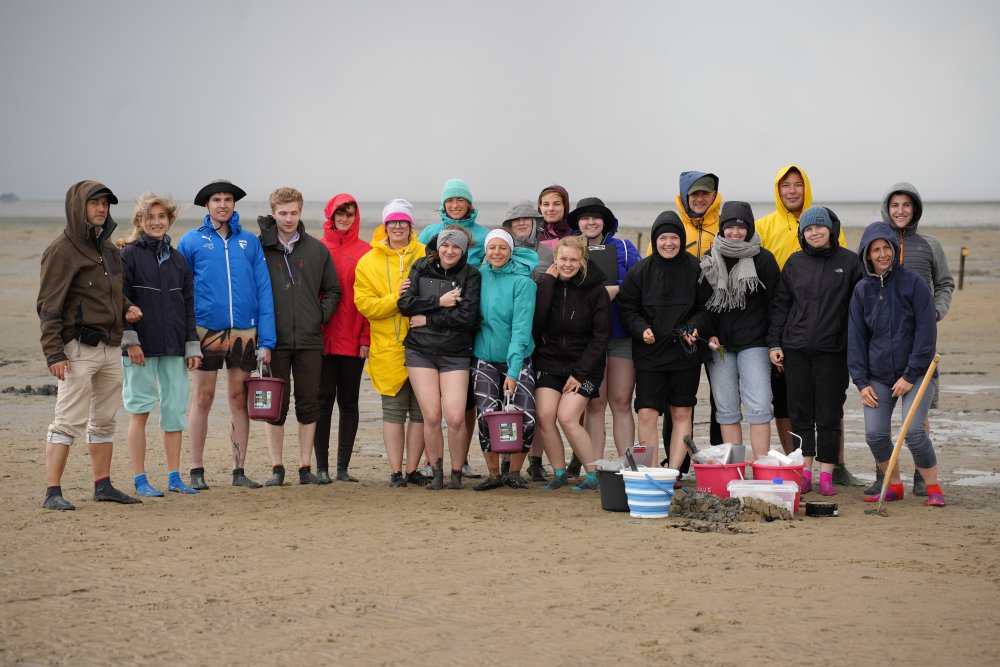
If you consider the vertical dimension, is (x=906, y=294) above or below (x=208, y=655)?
above

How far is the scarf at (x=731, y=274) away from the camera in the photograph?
8258 mm

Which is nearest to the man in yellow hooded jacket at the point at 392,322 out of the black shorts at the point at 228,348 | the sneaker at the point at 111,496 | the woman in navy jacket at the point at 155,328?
the black shorts at the point at 228,348

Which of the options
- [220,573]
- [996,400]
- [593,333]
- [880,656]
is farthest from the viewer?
[996,400]

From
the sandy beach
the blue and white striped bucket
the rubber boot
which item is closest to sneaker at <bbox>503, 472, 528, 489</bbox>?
the sandy beach

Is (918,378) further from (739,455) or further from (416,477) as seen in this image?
(416,477)

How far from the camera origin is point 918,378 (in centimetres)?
789

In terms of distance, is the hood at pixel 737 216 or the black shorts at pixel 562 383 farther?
the black shorts at pixel 562 383

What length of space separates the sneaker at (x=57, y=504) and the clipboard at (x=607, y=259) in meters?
4.12

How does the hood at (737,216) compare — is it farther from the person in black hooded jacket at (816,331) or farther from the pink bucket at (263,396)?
the pink bucket at (263,396)

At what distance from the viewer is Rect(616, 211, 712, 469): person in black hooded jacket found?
8359 millimetres

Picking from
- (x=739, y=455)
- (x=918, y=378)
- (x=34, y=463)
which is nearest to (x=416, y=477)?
(x=739, y=455)

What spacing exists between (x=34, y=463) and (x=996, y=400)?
32.8 ft

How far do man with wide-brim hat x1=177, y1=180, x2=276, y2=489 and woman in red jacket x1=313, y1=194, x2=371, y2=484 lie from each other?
0.58 m

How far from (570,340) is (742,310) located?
127 centimetres
